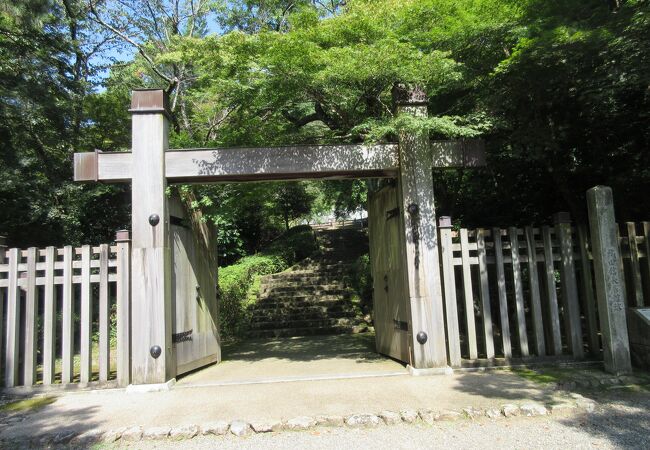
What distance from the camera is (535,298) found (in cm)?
606

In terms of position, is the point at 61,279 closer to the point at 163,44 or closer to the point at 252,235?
the point at 163,44

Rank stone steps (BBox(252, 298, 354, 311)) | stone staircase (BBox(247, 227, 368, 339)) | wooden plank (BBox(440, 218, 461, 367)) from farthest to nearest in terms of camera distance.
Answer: stone steps (BBox(252, 298, 354, 311)) < stone staircase (BBox(247, 227, 368, 339)) < wooden plank (BBox(440, 218, 461, 367))

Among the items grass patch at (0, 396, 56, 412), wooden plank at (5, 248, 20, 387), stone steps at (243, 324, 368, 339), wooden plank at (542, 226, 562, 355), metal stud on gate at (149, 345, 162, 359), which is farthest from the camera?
stone steps at (243, 324, 368, 339)

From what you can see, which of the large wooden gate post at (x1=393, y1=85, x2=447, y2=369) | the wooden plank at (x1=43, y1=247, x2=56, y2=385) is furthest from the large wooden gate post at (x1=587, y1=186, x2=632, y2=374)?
the wooden plank at (x1=43, y1=247, x2=56, y2=385)

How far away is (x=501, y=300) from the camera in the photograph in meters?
6.02

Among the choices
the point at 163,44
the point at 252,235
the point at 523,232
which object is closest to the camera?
the point at 523,232

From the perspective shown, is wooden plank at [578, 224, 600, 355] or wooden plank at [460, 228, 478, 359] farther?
wooden plank at [578, 224, 600, 355]

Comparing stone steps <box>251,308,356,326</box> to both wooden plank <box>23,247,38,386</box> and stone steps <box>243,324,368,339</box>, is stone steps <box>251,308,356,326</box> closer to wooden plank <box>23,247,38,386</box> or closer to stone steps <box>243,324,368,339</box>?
stone steps <box>243,324,368,339</box>

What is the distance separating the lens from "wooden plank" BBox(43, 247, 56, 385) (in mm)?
5648

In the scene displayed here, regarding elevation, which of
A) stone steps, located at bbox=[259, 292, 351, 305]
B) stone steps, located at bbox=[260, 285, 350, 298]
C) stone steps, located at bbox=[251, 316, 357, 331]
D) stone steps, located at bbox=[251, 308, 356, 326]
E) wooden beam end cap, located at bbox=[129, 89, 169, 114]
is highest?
A: wooden beam end cap, located at bbox=[129, 89, 169, 114]

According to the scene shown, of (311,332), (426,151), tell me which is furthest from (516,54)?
(311,332)

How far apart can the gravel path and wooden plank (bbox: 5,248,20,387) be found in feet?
9.27

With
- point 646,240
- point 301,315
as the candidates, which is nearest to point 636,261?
point 646,240

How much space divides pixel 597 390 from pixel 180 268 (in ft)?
18.2
